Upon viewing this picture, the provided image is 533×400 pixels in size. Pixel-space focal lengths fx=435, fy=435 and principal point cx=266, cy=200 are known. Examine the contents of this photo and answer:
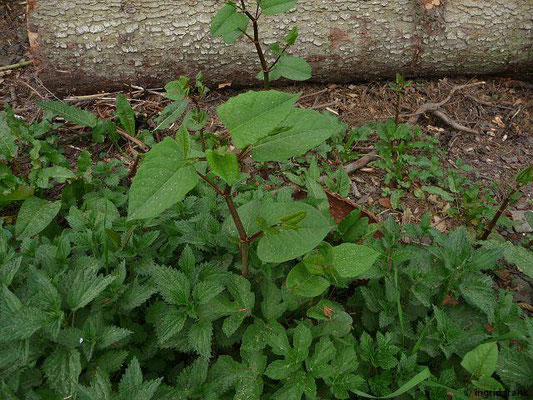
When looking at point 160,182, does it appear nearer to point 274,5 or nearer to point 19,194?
point 274,5

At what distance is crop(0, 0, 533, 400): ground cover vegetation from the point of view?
1260mm

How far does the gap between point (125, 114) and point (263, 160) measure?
62.4 inches

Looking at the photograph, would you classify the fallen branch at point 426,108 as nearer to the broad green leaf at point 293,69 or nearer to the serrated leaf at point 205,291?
the broad green leaf at point 293,69

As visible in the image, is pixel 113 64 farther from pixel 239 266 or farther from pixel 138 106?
pixel 239 266

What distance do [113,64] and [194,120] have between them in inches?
47.9

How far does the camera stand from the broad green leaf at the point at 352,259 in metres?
1.38

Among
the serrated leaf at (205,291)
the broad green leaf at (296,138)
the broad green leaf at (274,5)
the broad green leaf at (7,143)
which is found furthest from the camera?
the broad green leaf at (7,143)

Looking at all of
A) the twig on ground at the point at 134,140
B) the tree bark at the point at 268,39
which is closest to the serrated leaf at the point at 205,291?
the twig on ground at the point at 134,140

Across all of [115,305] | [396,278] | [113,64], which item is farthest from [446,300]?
[113,64]

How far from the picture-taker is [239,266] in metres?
1.70

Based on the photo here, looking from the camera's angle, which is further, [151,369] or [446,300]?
[446,300]

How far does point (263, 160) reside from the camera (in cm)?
124

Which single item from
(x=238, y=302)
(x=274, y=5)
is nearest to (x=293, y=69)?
(x=274, y=5)

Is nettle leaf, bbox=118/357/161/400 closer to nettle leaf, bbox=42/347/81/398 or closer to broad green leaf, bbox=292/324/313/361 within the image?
nettle leaf, bbox=42/347/81/398
